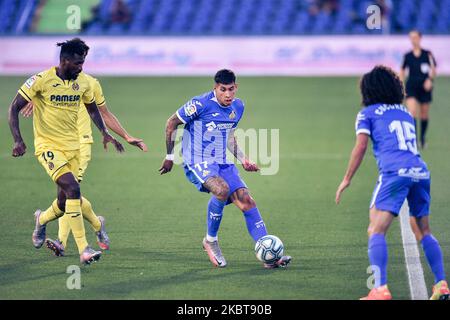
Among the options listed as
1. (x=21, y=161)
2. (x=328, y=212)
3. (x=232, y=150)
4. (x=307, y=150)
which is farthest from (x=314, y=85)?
(x=232, y=150)

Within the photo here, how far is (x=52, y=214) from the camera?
10.0 meters

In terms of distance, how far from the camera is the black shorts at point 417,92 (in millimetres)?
18500

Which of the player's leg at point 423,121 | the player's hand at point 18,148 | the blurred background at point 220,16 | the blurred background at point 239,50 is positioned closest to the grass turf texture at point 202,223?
the player's leg at point 423,121

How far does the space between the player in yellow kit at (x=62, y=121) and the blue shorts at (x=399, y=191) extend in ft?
9.61

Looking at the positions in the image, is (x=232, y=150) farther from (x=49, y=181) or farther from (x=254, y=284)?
(x=49, y=181)

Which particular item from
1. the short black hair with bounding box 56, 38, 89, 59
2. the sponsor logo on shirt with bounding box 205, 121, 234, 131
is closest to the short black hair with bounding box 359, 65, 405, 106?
the sponsor logo on shirt with bounding box 205, 121, 234, 131

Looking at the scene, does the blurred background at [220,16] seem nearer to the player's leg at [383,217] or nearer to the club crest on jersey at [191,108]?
the club crest on jersey at [191,108]

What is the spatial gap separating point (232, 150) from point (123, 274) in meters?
1.82

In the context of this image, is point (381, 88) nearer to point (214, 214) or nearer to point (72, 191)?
point (214, 214)

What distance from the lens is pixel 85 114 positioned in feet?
37.7

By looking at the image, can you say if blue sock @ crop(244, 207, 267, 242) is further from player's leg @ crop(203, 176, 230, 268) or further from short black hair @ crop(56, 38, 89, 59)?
short black hair @ crop(56, 38, 89, 59)

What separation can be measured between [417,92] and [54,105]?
34.6 ft

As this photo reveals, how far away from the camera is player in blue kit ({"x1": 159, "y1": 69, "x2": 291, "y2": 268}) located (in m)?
9.52

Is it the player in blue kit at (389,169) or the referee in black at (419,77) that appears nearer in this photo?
the player in blue kit at (389,169)
